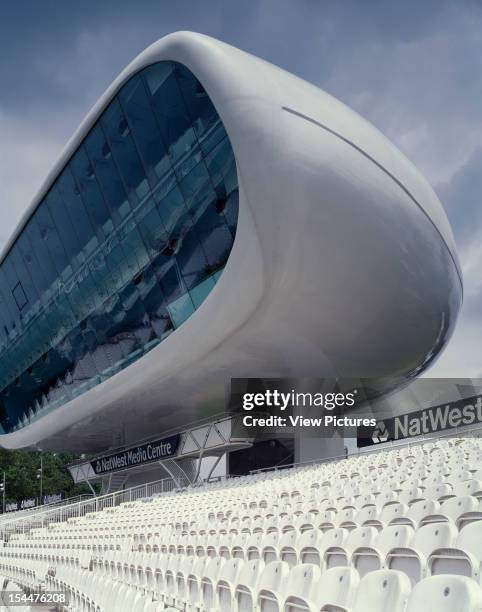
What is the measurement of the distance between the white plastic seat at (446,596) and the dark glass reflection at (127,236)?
50.7ft

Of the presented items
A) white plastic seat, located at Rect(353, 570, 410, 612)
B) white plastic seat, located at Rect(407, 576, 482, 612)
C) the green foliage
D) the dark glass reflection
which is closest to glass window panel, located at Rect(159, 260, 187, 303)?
the dark glass reflection

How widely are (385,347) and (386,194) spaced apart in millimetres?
6386

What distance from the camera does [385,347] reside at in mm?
23219

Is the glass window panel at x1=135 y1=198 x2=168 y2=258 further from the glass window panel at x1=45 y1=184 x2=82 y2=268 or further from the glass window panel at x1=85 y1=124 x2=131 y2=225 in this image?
the glass window panel at x1=45 y1=184 x2=82 y2=268

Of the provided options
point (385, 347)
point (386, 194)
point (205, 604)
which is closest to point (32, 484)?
point (385, 347)

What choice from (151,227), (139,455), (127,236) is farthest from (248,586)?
(139,455)

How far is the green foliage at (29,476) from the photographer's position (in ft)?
220

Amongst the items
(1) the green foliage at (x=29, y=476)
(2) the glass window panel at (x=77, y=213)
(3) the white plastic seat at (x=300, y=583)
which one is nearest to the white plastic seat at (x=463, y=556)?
(3) the white plastic seat at (x=300, y=583)

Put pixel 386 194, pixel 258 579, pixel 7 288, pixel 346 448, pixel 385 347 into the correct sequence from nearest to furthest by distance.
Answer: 1. pixel 258 579
2. pixel 386 194
3. pixel 385 347
4. pixel 346 448
5. pixel 7 288

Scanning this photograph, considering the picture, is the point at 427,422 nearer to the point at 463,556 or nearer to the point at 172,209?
the point at 172,209

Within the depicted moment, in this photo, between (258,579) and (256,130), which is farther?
(256,130)

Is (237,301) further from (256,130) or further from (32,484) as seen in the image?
(32,484)

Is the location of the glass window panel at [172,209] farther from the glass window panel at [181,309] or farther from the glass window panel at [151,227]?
the glass window panel at [181,309]

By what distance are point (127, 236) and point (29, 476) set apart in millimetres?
53754
